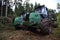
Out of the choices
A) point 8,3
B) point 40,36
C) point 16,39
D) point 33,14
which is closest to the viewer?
point 16,39

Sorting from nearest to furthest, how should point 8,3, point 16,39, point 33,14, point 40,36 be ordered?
point 16,39
point 40,36
point 33,14
point 8,3

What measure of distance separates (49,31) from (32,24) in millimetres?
690

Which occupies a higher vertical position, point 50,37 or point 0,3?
point 0,3

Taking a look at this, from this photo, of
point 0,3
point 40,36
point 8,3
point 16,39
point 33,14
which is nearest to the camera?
point 16,39

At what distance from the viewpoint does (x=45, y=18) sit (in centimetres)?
806

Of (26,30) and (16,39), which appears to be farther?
(26,30)

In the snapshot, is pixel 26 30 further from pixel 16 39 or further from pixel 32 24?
pixel 16 39

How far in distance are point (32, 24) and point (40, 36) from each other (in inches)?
21.8

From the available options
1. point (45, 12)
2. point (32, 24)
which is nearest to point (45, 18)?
point (45, 12)

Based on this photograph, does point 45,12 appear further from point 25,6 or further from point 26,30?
point 25,6

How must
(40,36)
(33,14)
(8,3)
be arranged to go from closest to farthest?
(40,36) < (33,14) < (8,3)

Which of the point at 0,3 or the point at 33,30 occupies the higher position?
the point at 0,3

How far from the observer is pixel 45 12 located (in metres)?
8.34

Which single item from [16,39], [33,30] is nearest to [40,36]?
[33,30]
